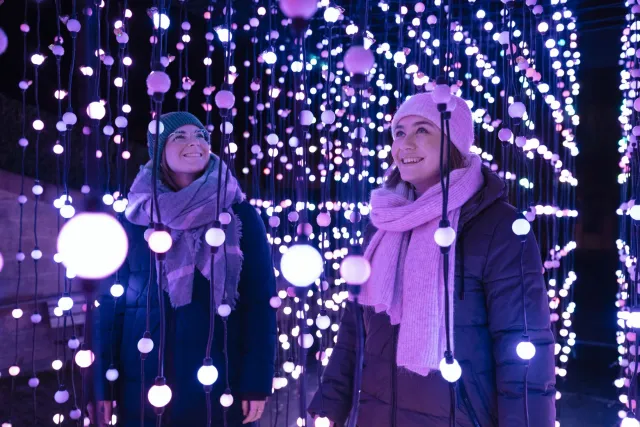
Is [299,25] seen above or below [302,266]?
above

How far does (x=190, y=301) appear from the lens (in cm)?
175

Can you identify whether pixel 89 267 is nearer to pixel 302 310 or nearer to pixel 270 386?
pixel 302 310

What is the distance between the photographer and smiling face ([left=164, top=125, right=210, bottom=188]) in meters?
1.88

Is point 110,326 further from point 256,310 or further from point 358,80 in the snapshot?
point 358,80

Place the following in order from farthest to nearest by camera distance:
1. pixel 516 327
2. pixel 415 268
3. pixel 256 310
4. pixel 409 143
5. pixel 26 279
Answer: pixel 26 279, pixel 256 310, pixel 409 143, pixel 415 268, pixel 516 327

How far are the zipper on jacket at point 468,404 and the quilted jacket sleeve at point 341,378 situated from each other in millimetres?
369

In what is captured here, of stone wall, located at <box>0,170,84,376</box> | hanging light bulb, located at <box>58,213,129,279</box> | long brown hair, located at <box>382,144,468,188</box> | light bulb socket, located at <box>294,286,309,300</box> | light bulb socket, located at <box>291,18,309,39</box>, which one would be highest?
light bulb socket, located at <box>291,18,309,39</box>

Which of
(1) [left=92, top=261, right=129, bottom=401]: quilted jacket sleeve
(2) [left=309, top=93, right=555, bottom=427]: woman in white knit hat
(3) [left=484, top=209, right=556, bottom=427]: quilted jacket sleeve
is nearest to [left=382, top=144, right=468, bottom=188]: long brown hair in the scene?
(2) [left=309, top=93, right=555, bottom=427]: woman in white knit hat

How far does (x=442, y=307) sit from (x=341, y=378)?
45cm

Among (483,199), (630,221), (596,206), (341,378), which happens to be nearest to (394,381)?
(341,378)

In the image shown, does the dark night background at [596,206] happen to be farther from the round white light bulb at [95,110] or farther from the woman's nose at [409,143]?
the round white light bulb at [95,110]

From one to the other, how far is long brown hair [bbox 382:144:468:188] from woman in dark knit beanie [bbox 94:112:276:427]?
0.55 meters

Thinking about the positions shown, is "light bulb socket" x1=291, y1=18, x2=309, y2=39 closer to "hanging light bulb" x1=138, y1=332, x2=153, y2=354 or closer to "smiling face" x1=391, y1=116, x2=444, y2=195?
"hanging light bulb" x1=138, y1=332, x2=153, y2=354

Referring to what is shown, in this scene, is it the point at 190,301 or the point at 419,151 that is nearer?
the point at 419,151
